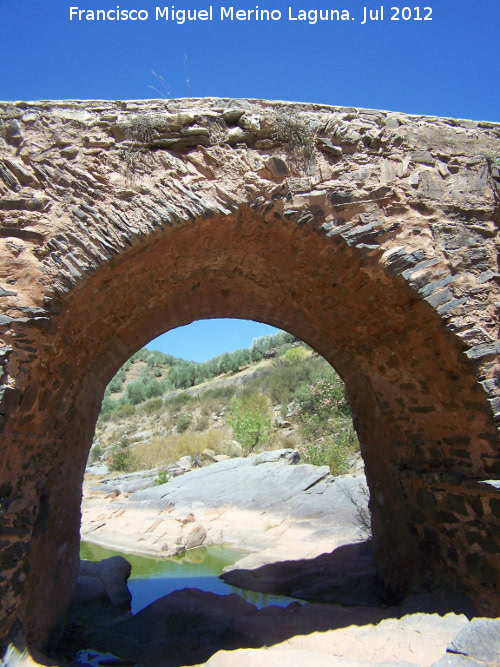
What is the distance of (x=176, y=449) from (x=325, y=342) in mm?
11595

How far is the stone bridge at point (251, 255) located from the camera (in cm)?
296

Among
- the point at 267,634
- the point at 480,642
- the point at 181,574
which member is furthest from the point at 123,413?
the point at 480,642

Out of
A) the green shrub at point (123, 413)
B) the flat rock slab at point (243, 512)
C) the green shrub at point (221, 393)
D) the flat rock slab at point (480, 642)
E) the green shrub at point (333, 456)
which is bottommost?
the flat rock slab at point (243, 512)

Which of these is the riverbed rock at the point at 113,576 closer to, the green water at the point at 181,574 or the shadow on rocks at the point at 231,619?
the green water at the point at 181,574

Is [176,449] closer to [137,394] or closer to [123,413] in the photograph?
[123,413]

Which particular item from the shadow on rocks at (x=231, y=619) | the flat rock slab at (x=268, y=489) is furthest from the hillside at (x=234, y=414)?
the shadow on rocks at (x=231, y=619)

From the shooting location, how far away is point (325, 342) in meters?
4.88

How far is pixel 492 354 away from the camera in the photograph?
2.98 meters

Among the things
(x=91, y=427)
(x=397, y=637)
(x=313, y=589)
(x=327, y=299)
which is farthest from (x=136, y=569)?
(x=327, y=299)

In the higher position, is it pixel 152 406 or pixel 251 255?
pixel 251 255

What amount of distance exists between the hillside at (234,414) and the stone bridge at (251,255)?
6.17 metres

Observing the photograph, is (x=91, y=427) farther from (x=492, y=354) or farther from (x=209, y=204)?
(x=492, y=354)

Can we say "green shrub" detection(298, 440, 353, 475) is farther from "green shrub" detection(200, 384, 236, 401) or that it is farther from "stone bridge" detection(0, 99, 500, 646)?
"green shrub" detection(200, 384, 236, 401)

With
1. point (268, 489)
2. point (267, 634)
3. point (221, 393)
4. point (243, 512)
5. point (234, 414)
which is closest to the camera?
point (267, 634)
